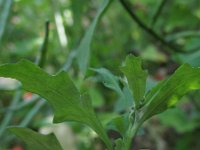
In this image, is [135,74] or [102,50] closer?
[135,74]

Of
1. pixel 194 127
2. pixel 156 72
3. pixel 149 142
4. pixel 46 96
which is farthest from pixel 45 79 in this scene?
pixel 156 72

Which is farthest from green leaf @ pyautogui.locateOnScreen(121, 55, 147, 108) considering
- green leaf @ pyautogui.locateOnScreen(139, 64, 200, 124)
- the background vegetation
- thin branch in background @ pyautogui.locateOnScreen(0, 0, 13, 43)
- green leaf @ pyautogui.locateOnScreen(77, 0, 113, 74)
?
the background vegetation

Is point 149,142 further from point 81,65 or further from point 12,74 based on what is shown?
point 12,74

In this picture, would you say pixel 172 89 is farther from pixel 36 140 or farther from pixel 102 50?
pixel 102 50

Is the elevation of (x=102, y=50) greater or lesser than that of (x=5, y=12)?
lesser

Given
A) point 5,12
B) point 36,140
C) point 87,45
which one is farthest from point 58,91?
point 5,12

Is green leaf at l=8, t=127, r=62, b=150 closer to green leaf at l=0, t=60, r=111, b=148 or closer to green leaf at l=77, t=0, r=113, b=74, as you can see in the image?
green leaf at l=0, t=60, r=111, b=148
